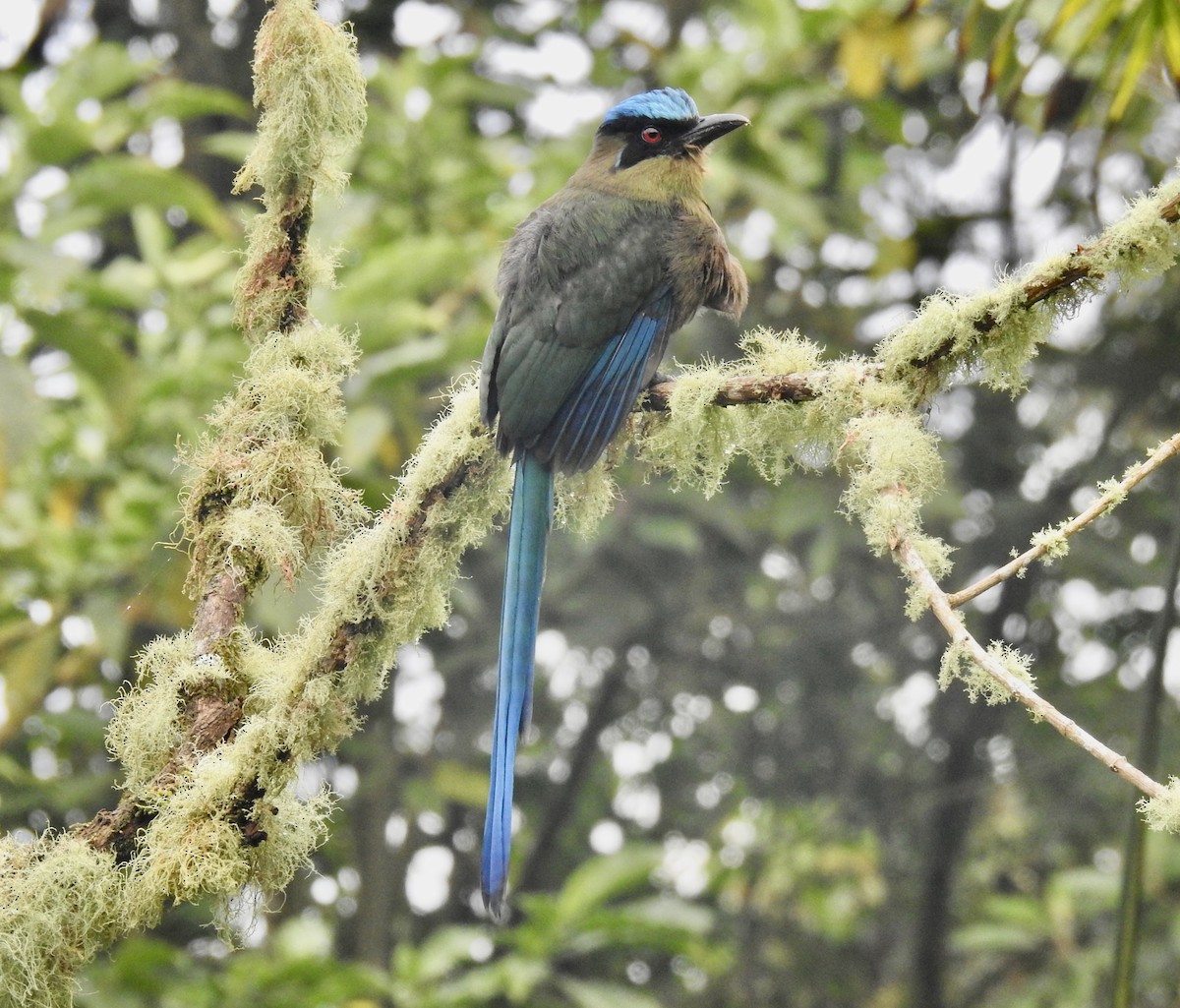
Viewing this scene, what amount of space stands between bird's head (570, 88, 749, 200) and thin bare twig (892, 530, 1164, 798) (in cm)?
167

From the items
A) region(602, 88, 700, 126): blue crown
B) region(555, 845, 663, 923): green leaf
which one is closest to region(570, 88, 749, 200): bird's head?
region(602, 88, 700, 126): blue crown

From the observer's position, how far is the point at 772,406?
6.57 ft

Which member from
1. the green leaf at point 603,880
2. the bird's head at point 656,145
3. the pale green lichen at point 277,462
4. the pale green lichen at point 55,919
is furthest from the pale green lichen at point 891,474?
the green leaf at point 603,880

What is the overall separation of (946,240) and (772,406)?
2.79 m

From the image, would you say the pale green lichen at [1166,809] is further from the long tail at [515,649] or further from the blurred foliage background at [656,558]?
the blurred foliage background at [656,558]

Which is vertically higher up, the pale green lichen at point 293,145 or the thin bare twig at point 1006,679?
the pale green lichen at point 293,145

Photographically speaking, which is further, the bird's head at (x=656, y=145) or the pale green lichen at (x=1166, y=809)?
the bird's head at (x=656, y=145)

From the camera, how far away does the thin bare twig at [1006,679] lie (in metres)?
1.17

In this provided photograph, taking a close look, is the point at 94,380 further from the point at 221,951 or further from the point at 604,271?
the point at 221,951

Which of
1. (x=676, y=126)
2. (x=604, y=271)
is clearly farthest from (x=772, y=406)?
(x=676, y=126)

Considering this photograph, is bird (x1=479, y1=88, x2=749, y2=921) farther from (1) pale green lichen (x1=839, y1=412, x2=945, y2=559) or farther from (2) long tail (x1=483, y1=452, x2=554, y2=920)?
(1) pale green lichen (x1=839, y1=412, x2=945, y2=559)

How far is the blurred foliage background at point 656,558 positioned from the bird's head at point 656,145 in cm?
62

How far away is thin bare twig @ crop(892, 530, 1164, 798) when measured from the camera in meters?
1.17

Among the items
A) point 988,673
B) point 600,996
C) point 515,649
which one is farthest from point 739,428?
point 600,996
